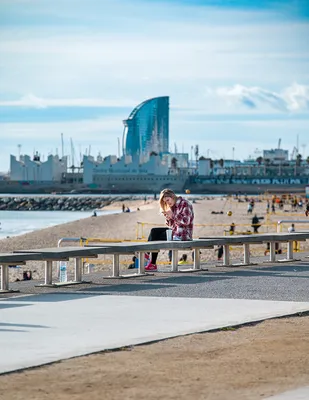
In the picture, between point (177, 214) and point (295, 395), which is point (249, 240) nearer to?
point (177, 214)

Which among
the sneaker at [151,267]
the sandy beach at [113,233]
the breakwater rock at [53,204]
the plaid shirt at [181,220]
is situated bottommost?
the breakwater rock at [53,204]

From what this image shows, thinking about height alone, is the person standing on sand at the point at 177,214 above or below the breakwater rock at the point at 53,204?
above

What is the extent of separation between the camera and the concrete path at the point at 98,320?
6.92 meters

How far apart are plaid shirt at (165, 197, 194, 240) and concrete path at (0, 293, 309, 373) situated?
3.36m

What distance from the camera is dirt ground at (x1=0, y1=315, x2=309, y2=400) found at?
557 centimetres

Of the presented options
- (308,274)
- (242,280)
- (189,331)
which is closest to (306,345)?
(189,331)

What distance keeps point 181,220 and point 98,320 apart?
5.22m

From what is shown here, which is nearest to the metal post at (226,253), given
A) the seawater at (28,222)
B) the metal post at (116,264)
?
the metal post at (116,264)

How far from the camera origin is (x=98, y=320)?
8.30 m

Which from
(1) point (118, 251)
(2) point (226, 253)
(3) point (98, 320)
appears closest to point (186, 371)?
(3) point (98, 320)

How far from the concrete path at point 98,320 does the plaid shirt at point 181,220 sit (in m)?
3.36

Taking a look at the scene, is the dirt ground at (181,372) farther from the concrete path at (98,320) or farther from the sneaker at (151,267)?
the sneaker at (151,267)

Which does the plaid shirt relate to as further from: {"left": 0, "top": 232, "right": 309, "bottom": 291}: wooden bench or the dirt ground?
the dirt ground

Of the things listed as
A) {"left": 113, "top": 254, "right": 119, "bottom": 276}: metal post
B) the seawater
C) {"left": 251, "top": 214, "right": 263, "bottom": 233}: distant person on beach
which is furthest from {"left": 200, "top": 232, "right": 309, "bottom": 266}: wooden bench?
the seawater
